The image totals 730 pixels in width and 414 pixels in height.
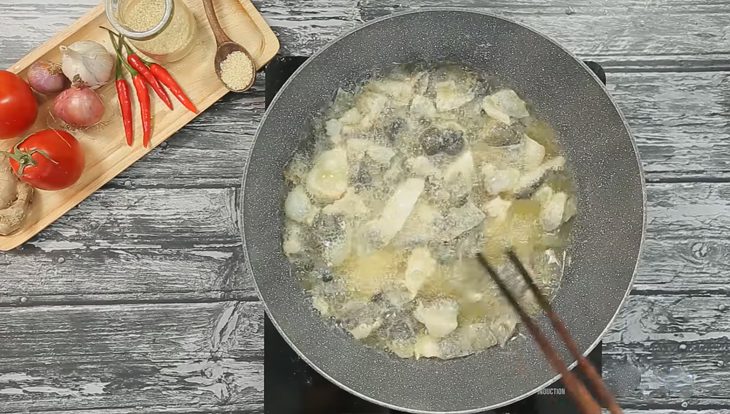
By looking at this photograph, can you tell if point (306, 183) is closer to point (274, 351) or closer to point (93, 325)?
point (274, 351)

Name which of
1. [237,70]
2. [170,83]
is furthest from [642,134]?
[170,83]

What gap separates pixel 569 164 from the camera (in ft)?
4.39

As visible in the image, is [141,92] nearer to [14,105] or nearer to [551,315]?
[14,105]

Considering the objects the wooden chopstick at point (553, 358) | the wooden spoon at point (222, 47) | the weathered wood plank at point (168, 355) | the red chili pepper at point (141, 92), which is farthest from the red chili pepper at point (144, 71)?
the wooden chopstick at point (553, 358)

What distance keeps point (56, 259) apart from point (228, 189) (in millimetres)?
410

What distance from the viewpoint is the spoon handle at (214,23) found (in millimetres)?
1374

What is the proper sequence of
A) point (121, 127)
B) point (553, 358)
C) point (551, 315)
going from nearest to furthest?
point (553, 358) < point (551, 315) < point (121, 127)

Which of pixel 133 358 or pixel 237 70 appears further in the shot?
pixel 133 358

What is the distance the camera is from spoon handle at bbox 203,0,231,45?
137 centimetres

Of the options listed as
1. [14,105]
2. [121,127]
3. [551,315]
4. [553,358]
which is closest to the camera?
[553,358]

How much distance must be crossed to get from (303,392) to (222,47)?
74 cm

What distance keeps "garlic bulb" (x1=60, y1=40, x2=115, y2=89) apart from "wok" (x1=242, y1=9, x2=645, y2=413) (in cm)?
42

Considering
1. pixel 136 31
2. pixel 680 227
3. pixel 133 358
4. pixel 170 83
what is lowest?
pixel 133 358

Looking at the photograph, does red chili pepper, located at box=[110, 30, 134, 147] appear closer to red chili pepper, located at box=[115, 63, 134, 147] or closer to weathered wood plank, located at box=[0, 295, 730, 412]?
red chili pepper, located at box=[115, 63, 134, 147]
